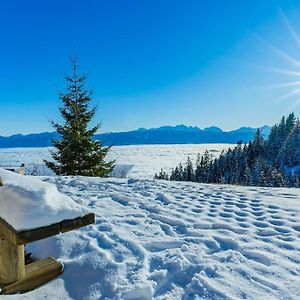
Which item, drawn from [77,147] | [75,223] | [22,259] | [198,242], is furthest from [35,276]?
[77,147]

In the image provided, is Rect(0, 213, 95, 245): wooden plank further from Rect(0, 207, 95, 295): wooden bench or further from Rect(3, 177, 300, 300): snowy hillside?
Rect(3, 177, 300, 300): snowy hillside

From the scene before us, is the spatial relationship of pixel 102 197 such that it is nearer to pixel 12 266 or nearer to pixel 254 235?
pixel 254 235

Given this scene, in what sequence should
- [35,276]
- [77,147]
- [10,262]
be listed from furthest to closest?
[77,147] < [35,276] < [10,262]

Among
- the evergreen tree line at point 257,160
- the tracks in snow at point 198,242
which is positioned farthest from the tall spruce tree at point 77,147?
the evergreen tree line at point 257,160

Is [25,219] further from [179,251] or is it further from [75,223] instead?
[179,251]

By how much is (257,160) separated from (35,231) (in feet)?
342

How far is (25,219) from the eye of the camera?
7.10ft

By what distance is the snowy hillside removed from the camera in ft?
10.9

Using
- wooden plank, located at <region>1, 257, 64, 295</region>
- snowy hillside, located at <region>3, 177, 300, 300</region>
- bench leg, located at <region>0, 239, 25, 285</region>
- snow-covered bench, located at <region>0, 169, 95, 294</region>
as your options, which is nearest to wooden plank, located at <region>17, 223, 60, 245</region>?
snow-covered bench, located at <region>0, 169, 95, 294</region>

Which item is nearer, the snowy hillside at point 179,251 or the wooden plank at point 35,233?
the wooden plank at point 35,233

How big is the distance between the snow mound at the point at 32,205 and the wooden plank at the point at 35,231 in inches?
1.2

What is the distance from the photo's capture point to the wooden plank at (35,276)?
263cm

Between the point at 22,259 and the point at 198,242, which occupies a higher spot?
the point at 22,259

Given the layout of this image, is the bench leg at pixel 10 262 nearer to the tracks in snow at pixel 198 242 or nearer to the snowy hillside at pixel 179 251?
the snowy hillside at pixel 179 251
